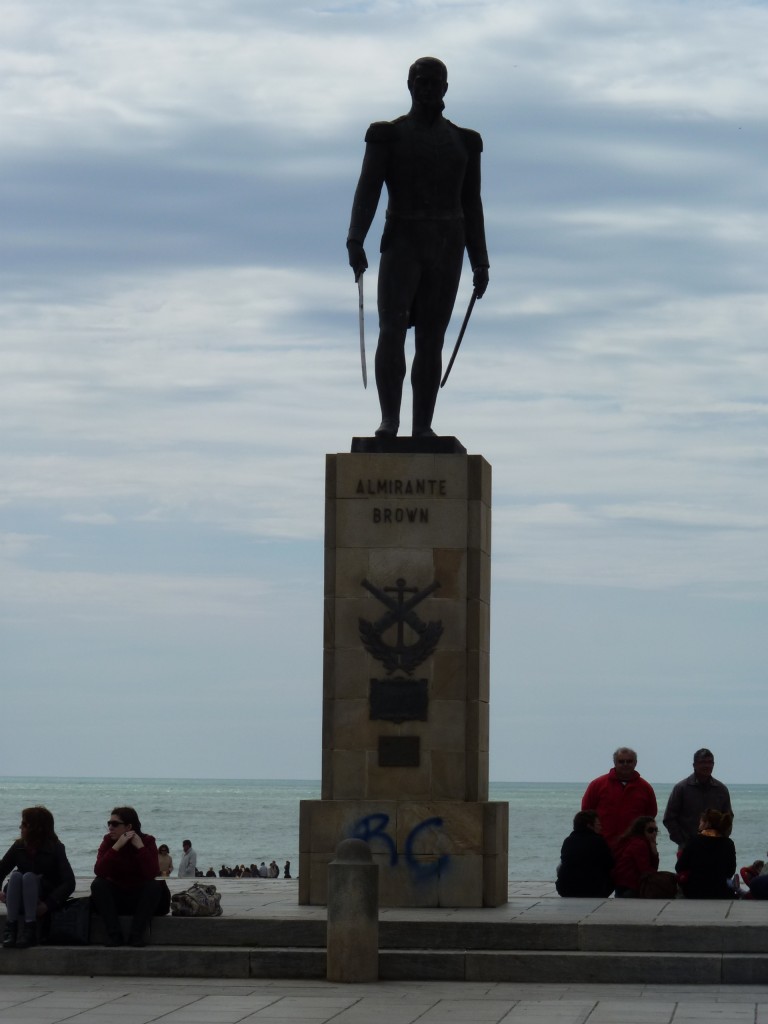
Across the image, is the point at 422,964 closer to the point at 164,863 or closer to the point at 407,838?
the point at 407,838

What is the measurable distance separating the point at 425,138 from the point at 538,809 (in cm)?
10353

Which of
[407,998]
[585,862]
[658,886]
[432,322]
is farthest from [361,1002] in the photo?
[432,322]

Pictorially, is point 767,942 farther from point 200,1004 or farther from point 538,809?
point 538,809

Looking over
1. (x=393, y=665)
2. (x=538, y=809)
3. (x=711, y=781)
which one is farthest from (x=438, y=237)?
(x=538, y=809)

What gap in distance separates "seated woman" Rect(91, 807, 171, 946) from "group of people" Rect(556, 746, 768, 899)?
4.15 meters

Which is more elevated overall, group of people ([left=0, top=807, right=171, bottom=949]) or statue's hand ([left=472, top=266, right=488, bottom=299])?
statue's hand ([left=472, top=266, right=488, bottom=299])

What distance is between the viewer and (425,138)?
1869 cm

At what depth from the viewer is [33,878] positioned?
624 inches

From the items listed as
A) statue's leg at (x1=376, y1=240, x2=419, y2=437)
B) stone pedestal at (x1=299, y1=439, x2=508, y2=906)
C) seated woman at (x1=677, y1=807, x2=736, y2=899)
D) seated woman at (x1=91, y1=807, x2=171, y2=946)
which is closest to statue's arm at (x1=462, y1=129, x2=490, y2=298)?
statue's leg at (x1=376, y1=240, x2=419, y2=437)

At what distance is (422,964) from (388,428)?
17.3 ft

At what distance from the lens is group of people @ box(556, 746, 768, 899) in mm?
18094

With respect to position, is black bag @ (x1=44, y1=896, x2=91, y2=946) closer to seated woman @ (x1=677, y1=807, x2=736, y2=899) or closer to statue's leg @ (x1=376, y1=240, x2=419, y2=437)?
statue's leg @ (x1=376, y1=240, x2=419, y2=437)

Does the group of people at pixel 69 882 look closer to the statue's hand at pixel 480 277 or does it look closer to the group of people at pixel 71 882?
the group of people at pixel 71 882

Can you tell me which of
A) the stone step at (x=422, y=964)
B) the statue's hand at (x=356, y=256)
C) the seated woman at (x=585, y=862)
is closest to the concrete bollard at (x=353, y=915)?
the stone step at (x=422, y=964)
